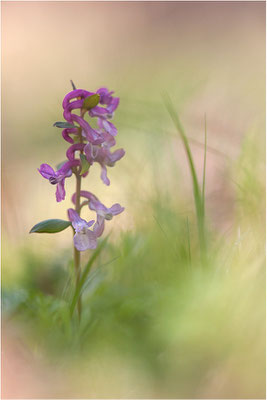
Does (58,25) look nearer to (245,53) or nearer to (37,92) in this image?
(37,92)

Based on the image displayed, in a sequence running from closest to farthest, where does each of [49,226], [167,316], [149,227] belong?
[167,316] < [49,226] < [149,227]

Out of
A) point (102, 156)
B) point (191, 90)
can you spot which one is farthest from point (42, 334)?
point (191, 90)

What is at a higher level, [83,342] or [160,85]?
[160,85]

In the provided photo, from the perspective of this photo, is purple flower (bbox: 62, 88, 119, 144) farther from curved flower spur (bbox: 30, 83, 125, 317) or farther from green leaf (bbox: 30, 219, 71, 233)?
green leaf (bbox: 30, 219, 71, 233)

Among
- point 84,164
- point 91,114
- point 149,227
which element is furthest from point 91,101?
point 149,227

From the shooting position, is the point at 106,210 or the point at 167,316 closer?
the point at 167,316

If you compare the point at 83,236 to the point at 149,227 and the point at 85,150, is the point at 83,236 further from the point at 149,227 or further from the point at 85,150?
the point at 149,227

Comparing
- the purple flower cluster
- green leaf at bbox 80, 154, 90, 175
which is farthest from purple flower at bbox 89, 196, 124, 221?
green leaf at bbox 80, 154, 90, 175
